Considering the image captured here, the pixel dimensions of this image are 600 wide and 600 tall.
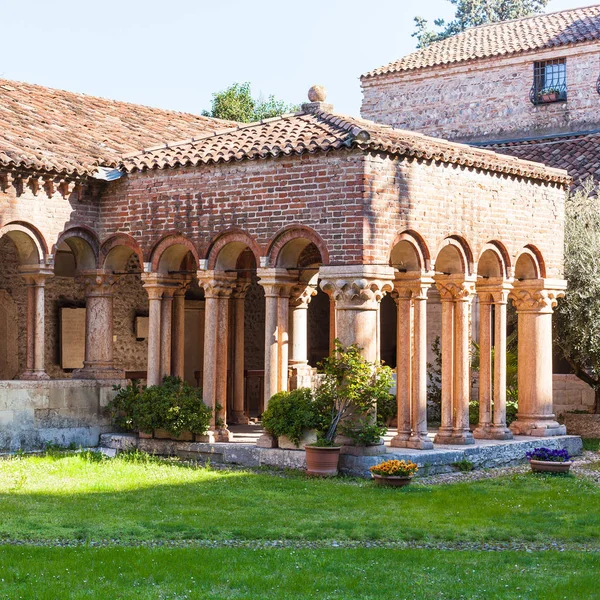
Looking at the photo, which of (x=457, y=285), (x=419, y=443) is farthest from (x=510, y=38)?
(x=419, y=443)

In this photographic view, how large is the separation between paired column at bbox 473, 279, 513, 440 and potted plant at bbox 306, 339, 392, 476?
3.26 metres

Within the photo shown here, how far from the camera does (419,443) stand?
16.5 meters

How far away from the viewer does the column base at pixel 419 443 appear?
16516mm

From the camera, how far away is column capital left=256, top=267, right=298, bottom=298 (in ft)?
54.2

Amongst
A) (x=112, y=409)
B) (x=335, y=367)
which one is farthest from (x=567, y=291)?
(x=112, y=409)

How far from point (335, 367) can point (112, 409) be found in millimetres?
4493

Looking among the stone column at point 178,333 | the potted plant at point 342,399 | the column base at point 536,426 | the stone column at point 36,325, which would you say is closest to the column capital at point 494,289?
the column base at point 536,426

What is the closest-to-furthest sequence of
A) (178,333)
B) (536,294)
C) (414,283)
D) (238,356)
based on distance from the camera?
(414,283)
(178,333)
(536,294)
(238,356)

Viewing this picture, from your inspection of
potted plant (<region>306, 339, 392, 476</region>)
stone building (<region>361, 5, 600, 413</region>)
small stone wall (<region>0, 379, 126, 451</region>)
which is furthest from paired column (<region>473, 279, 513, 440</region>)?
stone building (<region>361, 5, 600, 413</region>)

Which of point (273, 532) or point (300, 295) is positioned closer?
point (273, 532)

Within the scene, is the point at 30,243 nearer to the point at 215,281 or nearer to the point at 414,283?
the point at 215,281

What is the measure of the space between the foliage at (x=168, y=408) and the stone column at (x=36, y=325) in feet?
4.59

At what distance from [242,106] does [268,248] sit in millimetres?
29000

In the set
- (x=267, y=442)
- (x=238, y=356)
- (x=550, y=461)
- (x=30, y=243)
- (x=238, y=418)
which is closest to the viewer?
(x=550, y=461)
